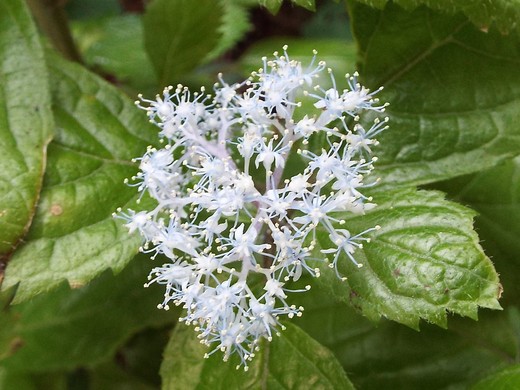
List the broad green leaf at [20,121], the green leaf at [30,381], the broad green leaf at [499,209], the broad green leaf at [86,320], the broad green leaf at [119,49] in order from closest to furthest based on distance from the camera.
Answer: the broad green leaf at [20,121]
the broad green leaf at [499,209]
the broad green leaf at [86,320]
the green leaf at [30,381]
the broad green leaf at [119,49]

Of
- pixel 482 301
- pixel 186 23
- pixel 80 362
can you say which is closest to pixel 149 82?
pixel 186 23

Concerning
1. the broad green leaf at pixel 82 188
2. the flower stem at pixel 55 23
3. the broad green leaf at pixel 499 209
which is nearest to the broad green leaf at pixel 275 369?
the broad green leaf at pixel 82 188

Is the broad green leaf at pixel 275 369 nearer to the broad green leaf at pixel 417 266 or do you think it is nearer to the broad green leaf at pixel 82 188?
the broad green leaf at pixel 417 266

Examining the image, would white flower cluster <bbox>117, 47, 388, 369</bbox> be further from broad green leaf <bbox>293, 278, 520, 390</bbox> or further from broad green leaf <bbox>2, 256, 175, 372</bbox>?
broad green leaf <bbox>2, 256, 175, 372</bbox>

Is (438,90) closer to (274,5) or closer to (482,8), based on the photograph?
(482,8)

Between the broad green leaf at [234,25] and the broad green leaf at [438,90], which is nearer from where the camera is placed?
the broad green leaf at [438,90]

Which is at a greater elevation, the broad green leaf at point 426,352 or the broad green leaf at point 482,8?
the broad green leaf at point 482,8

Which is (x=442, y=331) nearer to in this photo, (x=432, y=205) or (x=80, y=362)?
(x=432, y=205)
